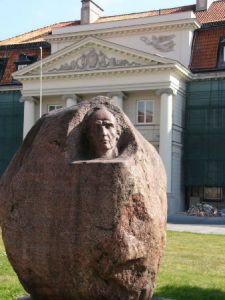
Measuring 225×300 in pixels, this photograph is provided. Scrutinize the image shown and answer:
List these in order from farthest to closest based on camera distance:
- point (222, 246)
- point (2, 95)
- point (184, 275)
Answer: point (2, 95)
point (222, 246)
point (184, 275)

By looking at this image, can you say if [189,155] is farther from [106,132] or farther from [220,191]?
[106,132]

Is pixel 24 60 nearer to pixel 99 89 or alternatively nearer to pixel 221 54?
pixel 99 89

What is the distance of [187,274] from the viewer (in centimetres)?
1030

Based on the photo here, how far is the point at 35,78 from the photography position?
125 ft

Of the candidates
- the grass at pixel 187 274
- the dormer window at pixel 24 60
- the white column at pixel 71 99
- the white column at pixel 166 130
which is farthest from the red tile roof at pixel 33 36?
the grass at pixel 187 274

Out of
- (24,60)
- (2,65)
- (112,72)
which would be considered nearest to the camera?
(112,72)

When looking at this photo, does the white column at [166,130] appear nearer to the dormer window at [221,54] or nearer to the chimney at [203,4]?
the dormer window at [221,54]

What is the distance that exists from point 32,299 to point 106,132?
1.77 metres

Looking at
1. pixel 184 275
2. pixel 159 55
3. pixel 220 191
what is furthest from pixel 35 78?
pixel 184 275

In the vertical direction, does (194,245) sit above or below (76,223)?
below

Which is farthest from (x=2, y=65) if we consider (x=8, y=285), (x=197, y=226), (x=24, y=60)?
(x=8, y=285)

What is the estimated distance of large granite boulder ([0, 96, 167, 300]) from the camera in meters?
5.05

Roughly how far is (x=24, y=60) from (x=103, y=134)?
119ft

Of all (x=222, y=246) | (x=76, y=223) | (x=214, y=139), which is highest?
(x=214, y=139)
